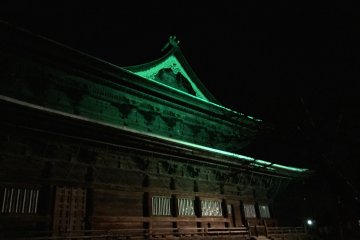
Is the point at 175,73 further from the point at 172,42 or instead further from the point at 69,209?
the point at 69,209

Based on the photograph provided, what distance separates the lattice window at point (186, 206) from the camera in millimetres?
12828

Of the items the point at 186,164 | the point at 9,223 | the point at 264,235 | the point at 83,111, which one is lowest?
the point at 264,235

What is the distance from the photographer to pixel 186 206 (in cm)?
1312

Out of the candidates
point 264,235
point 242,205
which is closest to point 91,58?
point 242,205

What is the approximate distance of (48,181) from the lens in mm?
9039

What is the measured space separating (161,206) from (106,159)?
134 inches

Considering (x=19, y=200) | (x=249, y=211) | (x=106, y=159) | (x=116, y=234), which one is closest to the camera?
(x=19, y=200)

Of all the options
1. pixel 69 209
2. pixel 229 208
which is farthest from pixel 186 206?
pixel 69 209

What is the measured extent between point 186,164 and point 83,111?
227 inches

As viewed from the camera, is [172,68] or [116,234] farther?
[172,68]

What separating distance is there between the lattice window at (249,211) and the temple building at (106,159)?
0.20ft

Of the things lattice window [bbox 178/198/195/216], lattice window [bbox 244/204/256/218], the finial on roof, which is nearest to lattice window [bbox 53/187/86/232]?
lattice window [bbox 178/198/195/216]

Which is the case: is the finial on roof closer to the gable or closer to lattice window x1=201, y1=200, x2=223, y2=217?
the gable

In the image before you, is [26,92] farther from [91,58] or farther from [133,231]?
[133,231]
